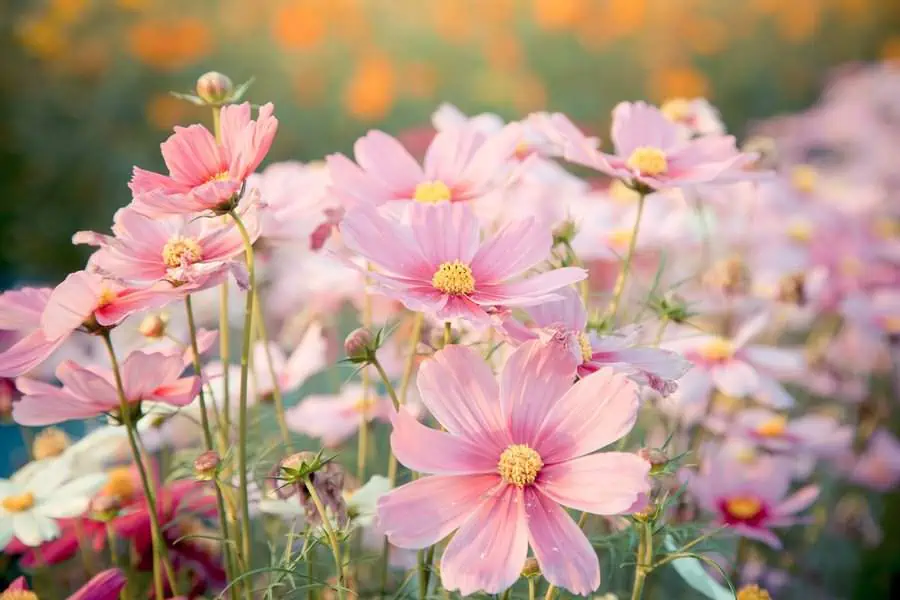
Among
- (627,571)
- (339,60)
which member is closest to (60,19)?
(339,60)

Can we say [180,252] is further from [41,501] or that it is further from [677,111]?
[677,111]

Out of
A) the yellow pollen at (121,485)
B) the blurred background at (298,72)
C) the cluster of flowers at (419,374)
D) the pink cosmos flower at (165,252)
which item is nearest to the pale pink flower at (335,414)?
the cluster of flowers at (419,374)

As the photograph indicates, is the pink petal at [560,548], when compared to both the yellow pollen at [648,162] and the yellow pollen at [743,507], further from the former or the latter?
the yellow pollen at [743,507]

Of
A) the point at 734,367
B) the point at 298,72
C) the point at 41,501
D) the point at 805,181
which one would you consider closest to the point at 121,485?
the point at 41,501

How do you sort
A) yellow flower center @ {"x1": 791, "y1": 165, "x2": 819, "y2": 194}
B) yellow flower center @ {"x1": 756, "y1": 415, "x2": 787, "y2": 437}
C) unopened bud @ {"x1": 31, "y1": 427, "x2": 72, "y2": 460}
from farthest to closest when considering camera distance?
yellow flower center @ {"x1": 791, "y1": 165, "x2": 819, "y2": 194} < yellow flower center @ {"x1": 756, "y1": 415, "x2": 787, "y2": 437} < unopened bud @ {"x1": 31, "y1": 427, "x2": 72, "y2": 460}

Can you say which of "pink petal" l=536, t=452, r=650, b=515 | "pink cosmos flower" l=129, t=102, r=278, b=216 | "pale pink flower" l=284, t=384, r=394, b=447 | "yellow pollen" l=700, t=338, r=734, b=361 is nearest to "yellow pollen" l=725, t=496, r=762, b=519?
"yellow pollen" l=700, t=338, r=734, b=361

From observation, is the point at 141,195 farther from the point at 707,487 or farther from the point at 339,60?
the point at 339,60

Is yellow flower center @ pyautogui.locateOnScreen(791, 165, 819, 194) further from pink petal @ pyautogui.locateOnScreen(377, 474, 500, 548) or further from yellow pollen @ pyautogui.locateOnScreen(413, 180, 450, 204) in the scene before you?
pink petal @ pyautogui.locateOnScreen(377, 474, 500, 548)
